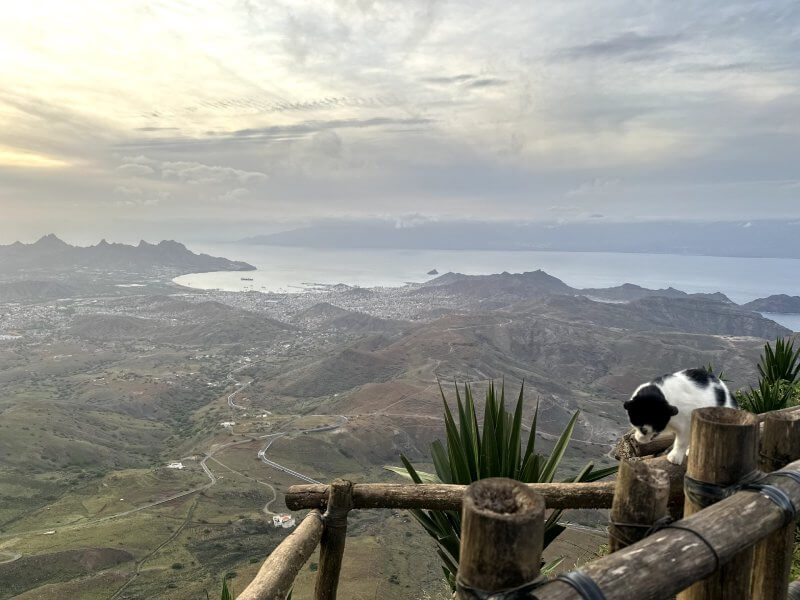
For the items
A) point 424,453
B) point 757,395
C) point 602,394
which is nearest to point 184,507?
point 424,453

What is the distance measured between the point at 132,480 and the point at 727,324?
173 metres

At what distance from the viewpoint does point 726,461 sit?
2146 millimetres

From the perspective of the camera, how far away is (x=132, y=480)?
5334 centimetres

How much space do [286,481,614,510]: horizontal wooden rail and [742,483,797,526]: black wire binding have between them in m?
0.98

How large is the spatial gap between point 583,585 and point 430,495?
180 centimetres

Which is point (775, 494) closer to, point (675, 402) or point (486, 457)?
point (675, 402)

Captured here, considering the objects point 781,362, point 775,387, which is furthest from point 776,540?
point 781,362

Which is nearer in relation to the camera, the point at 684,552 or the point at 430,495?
the point at 684,552

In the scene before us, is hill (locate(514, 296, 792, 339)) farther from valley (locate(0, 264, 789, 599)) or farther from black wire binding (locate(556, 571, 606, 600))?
black wire binding (locate(556, 571, 606, 600))

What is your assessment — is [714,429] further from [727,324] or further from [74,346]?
[727,324]

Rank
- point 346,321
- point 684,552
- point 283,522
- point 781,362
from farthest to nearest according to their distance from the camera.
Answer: point 346,321 < point 283,522 < point 781,362 < point 684,552

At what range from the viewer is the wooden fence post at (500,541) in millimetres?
1470

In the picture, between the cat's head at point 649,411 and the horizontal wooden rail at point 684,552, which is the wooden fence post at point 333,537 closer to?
the horizontal wooden rail at point 684,552

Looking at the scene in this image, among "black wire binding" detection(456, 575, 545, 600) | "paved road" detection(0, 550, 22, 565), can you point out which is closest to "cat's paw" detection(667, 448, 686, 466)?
"black wire binding" detection(456, 575, 545, 600)
